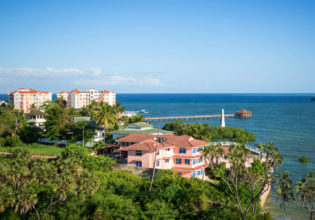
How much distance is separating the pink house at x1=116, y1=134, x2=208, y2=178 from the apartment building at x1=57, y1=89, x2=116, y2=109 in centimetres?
11785

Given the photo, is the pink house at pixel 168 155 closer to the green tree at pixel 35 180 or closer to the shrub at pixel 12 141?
the green tree at pixel 35 180

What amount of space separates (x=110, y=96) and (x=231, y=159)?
14899 cm

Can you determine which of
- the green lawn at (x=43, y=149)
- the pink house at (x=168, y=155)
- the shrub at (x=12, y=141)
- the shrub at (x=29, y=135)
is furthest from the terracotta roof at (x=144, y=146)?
the shrub at (x=29, y=135)

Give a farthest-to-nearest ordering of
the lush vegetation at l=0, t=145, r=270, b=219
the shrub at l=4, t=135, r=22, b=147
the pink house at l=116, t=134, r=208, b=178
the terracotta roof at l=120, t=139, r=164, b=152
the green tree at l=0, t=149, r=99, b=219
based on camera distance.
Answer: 1. the shrub at l=4, t=135, r=22, b=147
2. the pink house at l=116, t=134, r=208, b=178
3. the terracotta roof at l=120, t=139, r=164, b=152
4. the lush vegetation at l=0, t=145, r=270, b=219
5. the green tree at l=0, t=149, r=99, b=219

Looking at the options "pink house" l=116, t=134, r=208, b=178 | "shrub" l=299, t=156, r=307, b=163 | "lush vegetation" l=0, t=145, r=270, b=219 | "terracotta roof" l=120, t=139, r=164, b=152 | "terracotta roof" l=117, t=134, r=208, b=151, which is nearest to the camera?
"lush vegetation" l=0, t=145, r=270, b=219

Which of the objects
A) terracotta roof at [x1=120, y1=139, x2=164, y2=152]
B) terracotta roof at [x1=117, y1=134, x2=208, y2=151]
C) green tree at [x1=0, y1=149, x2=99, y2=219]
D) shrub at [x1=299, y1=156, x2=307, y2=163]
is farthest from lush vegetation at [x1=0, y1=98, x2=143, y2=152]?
shrub at [x1=299, y1=156, x2=307, y2=163]

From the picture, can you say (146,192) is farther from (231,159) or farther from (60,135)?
(60,135)

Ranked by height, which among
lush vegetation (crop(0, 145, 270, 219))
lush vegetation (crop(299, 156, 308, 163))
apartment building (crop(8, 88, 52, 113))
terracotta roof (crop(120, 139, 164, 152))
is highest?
apartment building (crop(8, 88, 52, 113))

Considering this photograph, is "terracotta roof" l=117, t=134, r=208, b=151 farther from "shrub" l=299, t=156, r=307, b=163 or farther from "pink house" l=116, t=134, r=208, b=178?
"shrub" l=299, t=156, r=307, b=163

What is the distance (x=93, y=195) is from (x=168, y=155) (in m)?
17.1

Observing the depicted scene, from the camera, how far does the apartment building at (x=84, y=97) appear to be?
15788cm

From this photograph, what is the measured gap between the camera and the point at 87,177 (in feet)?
87.1

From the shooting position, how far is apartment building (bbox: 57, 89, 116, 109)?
518ft

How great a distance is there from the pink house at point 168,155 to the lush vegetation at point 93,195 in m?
4.76
